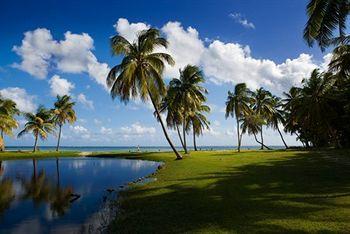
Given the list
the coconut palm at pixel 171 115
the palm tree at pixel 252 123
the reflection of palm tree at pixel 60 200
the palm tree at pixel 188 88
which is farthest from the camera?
the palm tree at pixel 252 123

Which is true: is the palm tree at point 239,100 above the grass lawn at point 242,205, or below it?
above

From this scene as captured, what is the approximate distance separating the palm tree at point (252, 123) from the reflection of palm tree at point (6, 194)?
1988 inches

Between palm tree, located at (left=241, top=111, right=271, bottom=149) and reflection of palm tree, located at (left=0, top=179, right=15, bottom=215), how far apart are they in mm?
50494

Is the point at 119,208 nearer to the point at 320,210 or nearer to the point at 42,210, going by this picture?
the point at 42,210

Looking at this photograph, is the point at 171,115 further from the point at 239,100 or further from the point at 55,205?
the point at 55,205

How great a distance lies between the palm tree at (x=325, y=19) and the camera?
1870 cm

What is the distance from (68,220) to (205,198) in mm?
6251

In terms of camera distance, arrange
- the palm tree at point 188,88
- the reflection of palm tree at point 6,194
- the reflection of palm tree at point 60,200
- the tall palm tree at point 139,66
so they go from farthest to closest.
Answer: the palm tree at point 188,88, the tall palm tree at point 139,66, the reflection of palm tree at point 6,194, the reflection of palm tree at point 60,200

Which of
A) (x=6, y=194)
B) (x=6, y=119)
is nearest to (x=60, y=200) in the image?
(x=6, y=194)

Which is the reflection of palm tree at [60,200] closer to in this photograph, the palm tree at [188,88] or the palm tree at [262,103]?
the palm tree at [188,88]

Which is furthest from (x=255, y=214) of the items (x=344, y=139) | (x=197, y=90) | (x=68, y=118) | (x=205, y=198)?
(x=68, y=118)

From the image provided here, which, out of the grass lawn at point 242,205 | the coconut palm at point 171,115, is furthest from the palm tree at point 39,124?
the grass lawn at point 242,205

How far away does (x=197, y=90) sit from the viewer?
48.7 meters

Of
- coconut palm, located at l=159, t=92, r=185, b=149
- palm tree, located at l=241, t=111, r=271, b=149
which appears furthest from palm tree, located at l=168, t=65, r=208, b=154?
palm tree, located at l=241, t=111, r=271, b=149
